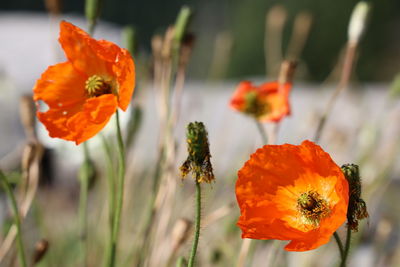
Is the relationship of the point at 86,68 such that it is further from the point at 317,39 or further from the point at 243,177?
the point at 317,39

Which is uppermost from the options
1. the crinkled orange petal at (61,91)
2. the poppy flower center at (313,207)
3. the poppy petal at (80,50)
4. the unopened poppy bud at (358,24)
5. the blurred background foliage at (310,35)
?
the unopened poppy bud at (358,24)

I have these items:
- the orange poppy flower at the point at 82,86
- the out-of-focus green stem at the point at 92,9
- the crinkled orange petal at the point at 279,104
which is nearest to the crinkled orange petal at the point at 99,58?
the orange poppy flower at the point at 82,86

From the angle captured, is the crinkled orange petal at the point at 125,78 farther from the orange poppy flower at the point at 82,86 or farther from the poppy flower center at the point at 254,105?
the poppy flower center at the point at 254,105

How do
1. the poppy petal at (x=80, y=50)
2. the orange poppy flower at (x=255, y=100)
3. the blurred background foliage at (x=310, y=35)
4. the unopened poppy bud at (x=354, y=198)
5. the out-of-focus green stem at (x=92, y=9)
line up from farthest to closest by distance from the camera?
the blurred background foliage at (x=310, y=35) < the orange poppy flower at (x=255, y=100) < the out-of-focus green stem at (x=92, y=9) < the poppy petal at (x=80, y=50) < the unopened poppy bud at (x=354, y=198)

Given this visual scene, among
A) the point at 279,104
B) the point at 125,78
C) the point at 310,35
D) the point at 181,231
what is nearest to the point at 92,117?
the point at 125,78

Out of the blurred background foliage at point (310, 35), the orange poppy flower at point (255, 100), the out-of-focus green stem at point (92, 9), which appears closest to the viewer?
the out-of-focus green stem at point (92, 9)

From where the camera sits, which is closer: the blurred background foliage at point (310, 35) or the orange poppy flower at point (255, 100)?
the orange poppy flower at point (255, 100)
